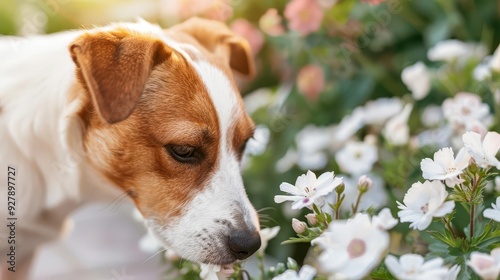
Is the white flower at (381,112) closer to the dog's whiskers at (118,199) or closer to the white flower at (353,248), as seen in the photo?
the dog's whiskers at (118,199)

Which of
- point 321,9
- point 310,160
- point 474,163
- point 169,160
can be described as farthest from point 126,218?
point 474,163

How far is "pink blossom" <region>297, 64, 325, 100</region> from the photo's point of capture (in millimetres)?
2781

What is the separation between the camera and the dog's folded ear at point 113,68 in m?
1.43

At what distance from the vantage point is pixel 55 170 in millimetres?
1717

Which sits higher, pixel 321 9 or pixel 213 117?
pixel 213 117

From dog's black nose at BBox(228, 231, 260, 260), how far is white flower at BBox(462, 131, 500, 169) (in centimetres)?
53

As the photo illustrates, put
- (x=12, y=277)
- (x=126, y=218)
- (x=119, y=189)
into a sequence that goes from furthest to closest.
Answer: (x=126, y=218)
(x=12, y=277)
(x=119, y=189)

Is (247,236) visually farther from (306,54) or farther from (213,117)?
Answer: (306,54)

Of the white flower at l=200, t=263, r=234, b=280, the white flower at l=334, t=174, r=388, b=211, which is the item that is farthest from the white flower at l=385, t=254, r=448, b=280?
the white flower at l=334, t=174, r=388, b=211

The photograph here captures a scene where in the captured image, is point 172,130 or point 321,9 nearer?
point 172,130

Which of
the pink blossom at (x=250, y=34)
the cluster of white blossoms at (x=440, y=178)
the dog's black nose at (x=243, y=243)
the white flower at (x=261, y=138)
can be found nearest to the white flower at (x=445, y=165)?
the cluster of white blossoms at (x=440, y=178)

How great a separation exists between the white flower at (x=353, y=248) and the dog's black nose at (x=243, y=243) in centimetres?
39

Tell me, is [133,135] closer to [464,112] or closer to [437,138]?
[464,112]

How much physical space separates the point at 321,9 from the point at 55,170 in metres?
1.41
